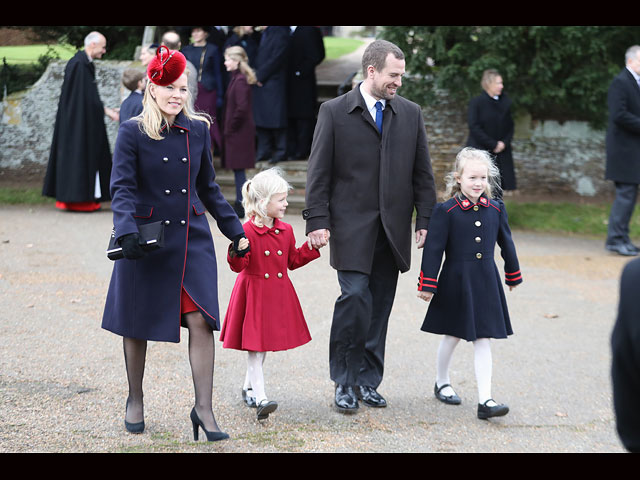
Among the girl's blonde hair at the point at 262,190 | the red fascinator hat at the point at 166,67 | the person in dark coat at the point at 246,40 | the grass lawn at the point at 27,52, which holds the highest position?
the person in dark coat at the point at 246,40

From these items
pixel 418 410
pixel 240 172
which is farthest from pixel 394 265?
pixel 240 172

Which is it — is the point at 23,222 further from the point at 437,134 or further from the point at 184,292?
the point at 184,292

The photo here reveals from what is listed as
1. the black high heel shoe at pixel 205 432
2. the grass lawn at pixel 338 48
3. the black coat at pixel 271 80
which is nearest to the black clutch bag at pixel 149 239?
the black high heel shoe at pixel 205 432

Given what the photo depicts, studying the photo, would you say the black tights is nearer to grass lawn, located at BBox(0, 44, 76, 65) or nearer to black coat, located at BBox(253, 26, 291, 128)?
black coat, located at BBox(253, 26, 291, 128)

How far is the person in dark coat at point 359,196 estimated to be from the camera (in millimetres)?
5379

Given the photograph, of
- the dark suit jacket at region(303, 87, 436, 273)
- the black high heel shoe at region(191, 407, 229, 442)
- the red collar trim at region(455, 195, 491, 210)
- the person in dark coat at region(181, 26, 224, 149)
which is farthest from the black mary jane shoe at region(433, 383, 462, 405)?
the person in dark coat at region(181, 26, 224, 149)

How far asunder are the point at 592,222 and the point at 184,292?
8.37 m

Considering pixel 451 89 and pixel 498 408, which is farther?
pixel 451 89

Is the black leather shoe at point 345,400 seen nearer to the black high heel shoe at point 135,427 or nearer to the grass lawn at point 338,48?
the black high heel shoe at point 135,427

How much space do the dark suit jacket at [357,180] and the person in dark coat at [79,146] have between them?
663 centimetres

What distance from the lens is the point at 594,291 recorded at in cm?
867

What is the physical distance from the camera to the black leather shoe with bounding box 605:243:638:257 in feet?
33.0

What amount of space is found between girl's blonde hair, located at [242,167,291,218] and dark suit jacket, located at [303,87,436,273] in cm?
25

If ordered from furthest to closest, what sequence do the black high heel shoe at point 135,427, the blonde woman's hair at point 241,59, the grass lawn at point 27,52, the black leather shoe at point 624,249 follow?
the grass lawn at point 27,52 < the blonde woman's hair at point 241,59 < the black leather shoe at point 624,249 < the black high heel shoe at point 135,427
